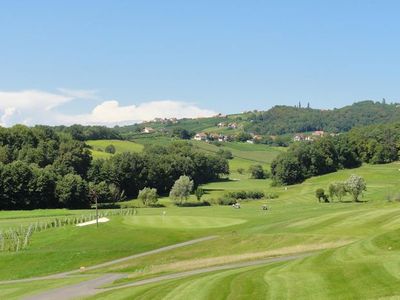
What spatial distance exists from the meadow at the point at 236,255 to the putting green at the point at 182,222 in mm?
135

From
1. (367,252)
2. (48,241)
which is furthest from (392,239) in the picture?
(48,241)

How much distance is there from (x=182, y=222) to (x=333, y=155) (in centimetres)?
11518

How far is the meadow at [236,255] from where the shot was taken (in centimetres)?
2119

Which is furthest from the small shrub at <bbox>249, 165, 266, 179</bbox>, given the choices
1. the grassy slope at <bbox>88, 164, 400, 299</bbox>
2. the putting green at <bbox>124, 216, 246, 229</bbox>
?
the grassy slope at <bbox>88, 164, 400, 299</bbox>

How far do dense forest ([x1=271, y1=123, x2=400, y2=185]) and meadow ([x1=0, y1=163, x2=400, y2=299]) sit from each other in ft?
313

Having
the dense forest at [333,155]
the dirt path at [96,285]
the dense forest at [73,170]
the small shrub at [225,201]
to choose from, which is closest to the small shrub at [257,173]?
the dense forest at [73,170]

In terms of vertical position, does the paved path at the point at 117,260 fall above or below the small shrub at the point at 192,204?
below

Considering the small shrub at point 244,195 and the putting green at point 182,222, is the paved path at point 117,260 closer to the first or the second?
the putting green at point 182,222

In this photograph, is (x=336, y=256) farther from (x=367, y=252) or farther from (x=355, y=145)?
(x=355, y=145)

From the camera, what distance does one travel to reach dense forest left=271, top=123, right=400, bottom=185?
164 metres

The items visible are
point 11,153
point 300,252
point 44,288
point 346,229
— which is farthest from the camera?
point 11,153

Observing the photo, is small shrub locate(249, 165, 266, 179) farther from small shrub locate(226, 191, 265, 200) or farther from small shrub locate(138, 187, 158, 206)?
small shrub locate(138, 187, 158, 206)

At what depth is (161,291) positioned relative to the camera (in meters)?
26.1

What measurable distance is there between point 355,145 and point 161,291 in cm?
16727
